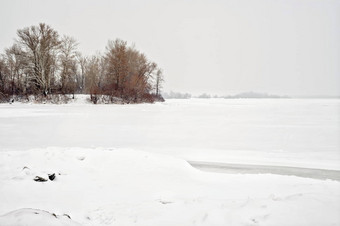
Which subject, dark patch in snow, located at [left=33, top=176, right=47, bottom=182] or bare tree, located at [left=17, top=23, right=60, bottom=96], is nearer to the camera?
dark patch in snow, located at [left=33, top=176, right=47, bottom=182]

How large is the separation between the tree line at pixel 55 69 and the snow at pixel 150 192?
3263cm

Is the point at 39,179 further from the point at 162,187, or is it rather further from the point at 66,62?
the point at 66,62

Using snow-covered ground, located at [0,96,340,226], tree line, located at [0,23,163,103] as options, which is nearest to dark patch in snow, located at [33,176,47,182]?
snow-covered ground, located at [0,96,340,226]

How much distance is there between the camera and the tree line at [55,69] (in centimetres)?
3747

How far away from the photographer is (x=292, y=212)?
3.56m

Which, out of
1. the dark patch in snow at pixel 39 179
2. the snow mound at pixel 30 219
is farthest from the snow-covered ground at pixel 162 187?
the dark patch in snow at pixel 39 179

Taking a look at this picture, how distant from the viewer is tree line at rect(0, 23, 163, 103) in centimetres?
3747

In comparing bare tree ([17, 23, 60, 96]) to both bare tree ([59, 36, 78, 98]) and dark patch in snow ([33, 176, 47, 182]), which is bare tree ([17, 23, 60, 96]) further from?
dark patch in snow ([33, 176, 47, 182])

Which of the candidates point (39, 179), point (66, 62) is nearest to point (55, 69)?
point (66, 62)

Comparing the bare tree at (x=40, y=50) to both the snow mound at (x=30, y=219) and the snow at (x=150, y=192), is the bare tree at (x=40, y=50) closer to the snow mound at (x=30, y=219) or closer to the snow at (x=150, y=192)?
the snow at (x=150, y=192)

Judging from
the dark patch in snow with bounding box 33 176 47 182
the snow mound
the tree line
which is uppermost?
the tree line

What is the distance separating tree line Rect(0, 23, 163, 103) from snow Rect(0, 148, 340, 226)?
32.6 m

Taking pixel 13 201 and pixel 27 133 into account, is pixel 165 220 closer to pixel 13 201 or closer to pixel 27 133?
pixel 13 201

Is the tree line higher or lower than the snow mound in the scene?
higher
